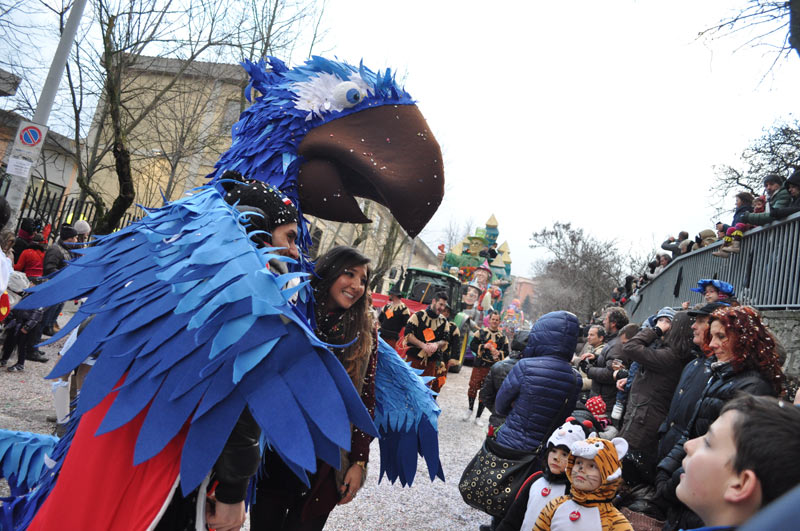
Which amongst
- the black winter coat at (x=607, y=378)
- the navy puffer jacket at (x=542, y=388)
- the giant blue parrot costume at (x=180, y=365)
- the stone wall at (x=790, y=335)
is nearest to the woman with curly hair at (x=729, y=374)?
the navy puffer jacket at (x=542, y=388)

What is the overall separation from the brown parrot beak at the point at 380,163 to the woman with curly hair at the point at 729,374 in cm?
190

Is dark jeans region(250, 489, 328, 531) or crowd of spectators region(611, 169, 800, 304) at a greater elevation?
crowd of spectators region(611, 169, 800, 304)

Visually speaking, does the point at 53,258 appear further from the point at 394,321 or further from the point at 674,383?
the point at 674,383

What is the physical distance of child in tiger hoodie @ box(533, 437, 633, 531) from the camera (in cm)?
254

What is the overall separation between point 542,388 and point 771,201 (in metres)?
3.78

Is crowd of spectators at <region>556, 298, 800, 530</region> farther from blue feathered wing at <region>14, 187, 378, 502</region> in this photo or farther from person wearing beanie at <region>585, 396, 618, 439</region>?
blue feathered wing at <region>14, 187, 378, 502</region>

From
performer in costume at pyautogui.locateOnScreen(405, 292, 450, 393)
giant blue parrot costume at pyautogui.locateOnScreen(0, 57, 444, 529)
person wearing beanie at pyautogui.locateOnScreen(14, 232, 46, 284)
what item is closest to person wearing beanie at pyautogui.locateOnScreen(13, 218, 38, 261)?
person wearing beanie at pyautogui.locateOnScreen(14, 232, 46, 284)

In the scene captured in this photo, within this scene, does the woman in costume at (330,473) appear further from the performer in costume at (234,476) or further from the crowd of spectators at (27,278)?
the crowd of spectators at (27,278)

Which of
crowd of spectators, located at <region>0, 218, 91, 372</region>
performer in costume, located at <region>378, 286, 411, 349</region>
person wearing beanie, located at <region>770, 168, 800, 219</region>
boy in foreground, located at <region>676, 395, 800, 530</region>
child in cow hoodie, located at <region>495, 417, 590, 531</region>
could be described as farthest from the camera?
performer in costume, located at <region>378, 286, 411, 349</region>

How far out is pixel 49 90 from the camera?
20.7ft

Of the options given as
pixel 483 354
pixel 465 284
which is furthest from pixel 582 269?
pixel 483 354

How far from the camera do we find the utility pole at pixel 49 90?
6.12 m

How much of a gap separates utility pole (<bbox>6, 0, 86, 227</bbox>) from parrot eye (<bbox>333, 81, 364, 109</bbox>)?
5.70 m

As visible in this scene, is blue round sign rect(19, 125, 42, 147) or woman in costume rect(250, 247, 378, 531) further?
blue round sign rect(19, 125, 42, 147)
